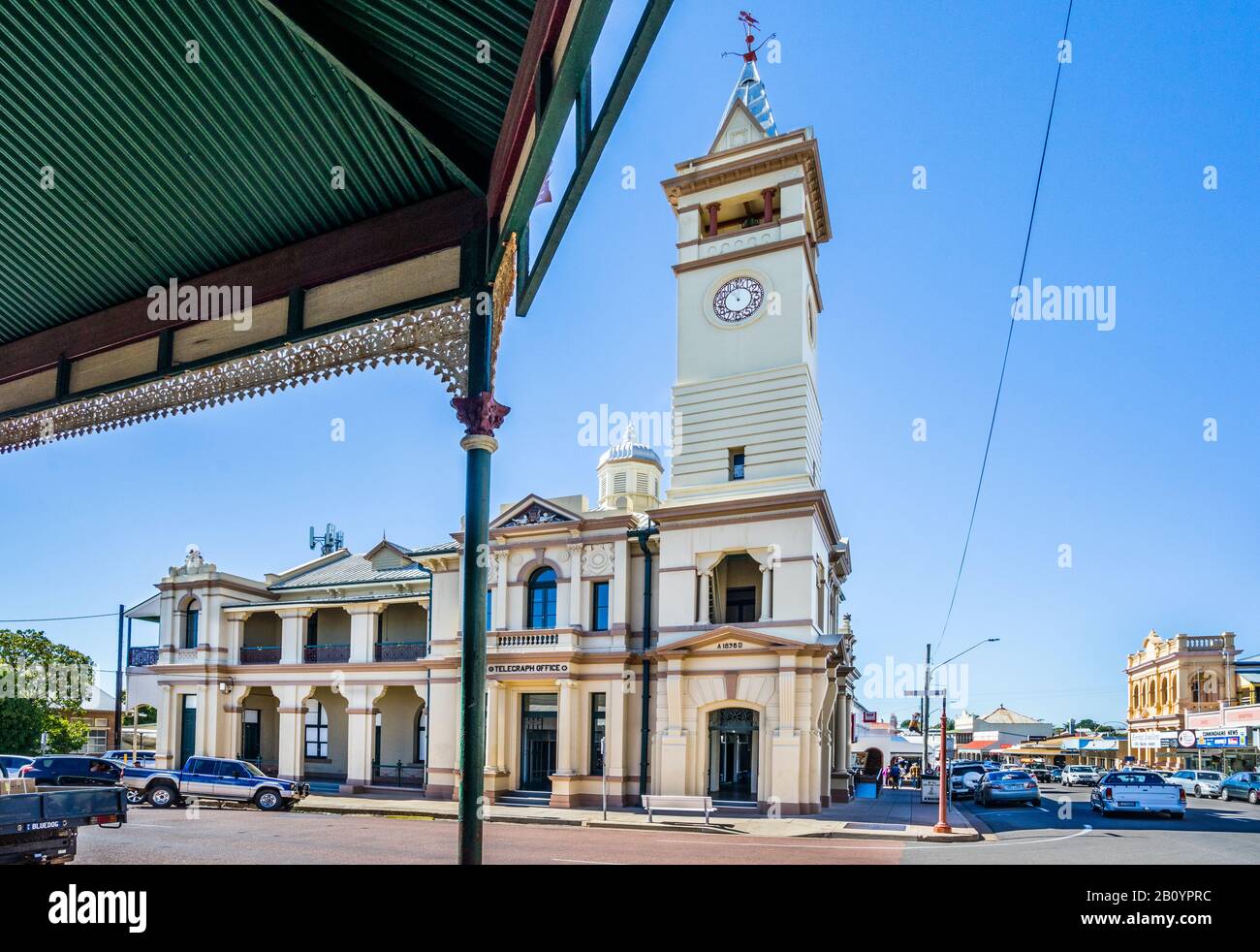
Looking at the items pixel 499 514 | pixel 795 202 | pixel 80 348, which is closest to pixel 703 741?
pixel 499 514

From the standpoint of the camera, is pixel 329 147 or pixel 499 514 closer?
pixel 329 147

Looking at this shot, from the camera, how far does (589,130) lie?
15.0 ft

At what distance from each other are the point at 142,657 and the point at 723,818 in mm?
25661

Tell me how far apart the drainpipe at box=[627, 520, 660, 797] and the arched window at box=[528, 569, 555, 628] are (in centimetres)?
322

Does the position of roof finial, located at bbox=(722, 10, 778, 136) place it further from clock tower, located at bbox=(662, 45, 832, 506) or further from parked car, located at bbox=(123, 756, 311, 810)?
parked car, located at bbox=(123, 756, 311, 810)

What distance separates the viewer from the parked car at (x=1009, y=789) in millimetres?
30531

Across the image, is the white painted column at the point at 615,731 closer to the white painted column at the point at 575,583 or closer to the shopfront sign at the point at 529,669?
the shopfront sign at the point at 529,669

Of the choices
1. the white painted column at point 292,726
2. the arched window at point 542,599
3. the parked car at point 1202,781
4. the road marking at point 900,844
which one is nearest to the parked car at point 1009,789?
the parked car at point 1202,781

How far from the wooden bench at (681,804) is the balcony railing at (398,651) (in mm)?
11803

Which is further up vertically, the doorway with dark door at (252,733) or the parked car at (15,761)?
the parked car at (15,761)

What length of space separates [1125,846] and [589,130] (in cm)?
1870

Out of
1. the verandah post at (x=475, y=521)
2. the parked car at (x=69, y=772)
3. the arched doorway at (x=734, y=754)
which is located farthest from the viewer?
the arched doorway at (x=734, y=754)

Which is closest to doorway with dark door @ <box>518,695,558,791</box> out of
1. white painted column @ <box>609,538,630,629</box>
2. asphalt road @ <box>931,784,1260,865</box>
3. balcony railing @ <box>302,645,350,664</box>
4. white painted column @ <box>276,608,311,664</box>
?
white painted column @ <box>609,538,630,629</box>
